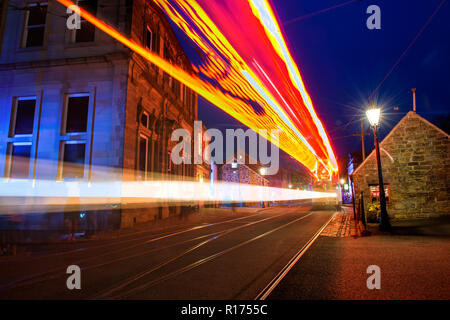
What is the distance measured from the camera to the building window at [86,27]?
54.4ft

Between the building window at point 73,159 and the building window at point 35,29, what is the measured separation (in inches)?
269

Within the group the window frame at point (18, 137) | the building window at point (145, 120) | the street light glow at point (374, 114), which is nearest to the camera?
the street light glow at point (374, 114)

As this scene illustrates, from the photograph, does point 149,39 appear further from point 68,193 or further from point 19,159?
point 68,193

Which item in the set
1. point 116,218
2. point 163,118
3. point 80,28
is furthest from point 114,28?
point 116,218

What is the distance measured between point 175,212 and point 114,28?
14.6 m

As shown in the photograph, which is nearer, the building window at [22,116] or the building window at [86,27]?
the building window at [22,116]

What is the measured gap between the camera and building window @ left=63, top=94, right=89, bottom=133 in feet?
51.9

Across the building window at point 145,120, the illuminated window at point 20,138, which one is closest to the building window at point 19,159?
the illuminated window at point 20,138

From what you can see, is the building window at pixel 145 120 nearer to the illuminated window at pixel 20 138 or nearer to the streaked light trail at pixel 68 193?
the streaked light trail at pixel 68 193

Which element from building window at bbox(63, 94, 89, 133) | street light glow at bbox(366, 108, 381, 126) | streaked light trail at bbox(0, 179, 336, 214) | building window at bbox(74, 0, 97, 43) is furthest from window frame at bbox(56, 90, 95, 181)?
street light glow at bbox(366, 108, 381, 126)

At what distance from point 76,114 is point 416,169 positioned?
65.5 feet

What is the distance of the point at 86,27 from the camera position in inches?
659

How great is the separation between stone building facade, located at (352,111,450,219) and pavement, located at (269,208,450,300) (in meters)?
7.96

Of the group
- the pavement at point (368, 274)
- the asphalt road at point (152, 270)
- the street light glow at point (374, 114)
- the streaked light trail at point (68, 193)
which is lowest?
the asphalt road at point (152, 270)
